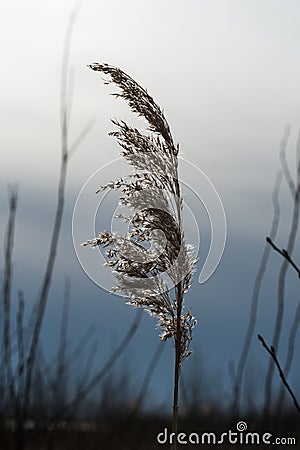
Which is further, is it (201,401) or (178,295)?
(201,401)

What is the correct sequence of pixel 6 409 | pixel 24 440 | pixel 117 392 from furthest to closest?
pixel 117 392 < pixel 6 409 < pixel 24 440

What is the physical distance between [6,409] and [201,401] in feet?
22.9

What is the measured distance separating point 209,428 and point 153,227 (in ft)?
25.3

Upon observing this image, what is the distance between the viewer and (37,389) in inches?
120

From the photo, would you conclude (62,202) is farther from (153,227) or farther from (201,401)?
(201,401)

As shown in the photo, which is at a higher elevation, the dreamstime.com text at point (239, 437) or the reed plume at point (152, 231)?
the reed plume at point (152, 231)

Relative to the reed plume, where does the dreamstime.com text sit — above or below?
below

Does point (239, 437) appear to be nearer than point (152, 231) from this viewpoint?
No

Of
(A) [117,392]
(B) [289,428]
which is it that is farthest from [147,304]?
(B) [289,428]

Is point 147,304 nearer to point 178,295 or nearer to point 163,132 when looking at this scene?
point 178,295

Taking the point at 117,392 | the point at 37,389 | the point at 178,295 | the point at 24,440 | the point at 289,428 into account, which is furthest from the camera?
the point at 289,428

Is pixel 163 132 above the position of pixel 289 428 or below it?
above

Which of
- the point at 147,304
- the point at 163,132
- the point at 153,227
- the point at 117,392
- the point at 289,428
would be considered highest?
the point at 163,132

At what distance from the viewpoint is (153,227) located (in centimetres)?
211
